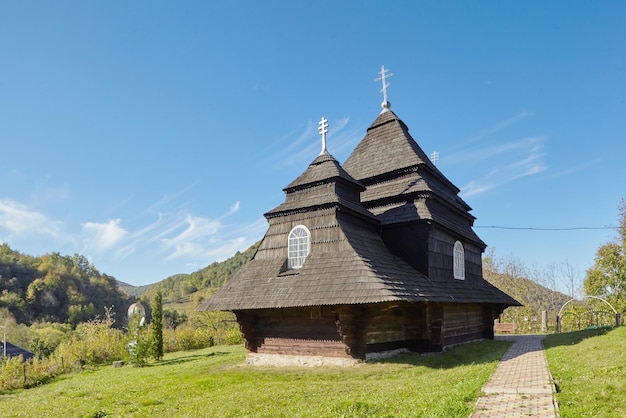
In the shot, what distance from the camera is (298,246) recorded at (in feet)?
42.6

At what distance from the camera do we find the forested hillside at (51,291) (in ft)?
193

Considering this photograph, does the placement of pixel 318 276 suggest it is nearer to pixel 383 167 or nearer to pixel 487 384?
pixel 487 384

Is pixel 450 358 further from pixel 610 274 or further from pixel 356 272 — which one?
pixel 610 274

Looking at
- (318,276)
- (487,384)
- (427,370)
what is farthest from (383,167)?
(487,384)

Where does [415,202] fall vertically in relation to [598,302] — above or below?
above

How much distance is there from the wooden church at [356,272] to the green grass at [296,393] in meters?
0.91

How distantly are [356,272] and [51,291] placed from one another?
67.2 m

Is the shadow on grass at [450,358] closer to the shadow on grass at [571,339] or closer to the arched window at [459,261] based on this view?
the shadow on grass at [571,339]

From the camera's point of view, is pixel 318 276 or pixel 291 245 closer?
pixel 318 276

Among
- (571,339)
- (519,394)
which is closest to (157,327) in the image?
(519,394)

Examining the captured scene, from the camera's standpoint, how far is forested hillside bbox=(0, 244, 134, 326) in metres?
59.0

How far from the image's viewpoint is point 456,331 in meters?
15.1

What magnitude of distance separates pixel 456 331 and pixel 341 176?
7.23 metres

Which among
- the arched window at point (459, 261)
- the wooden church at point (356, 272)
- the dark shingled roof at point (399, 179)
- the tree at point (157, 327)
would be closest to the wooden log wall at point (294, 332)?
the wooden church at point (356, 272)
